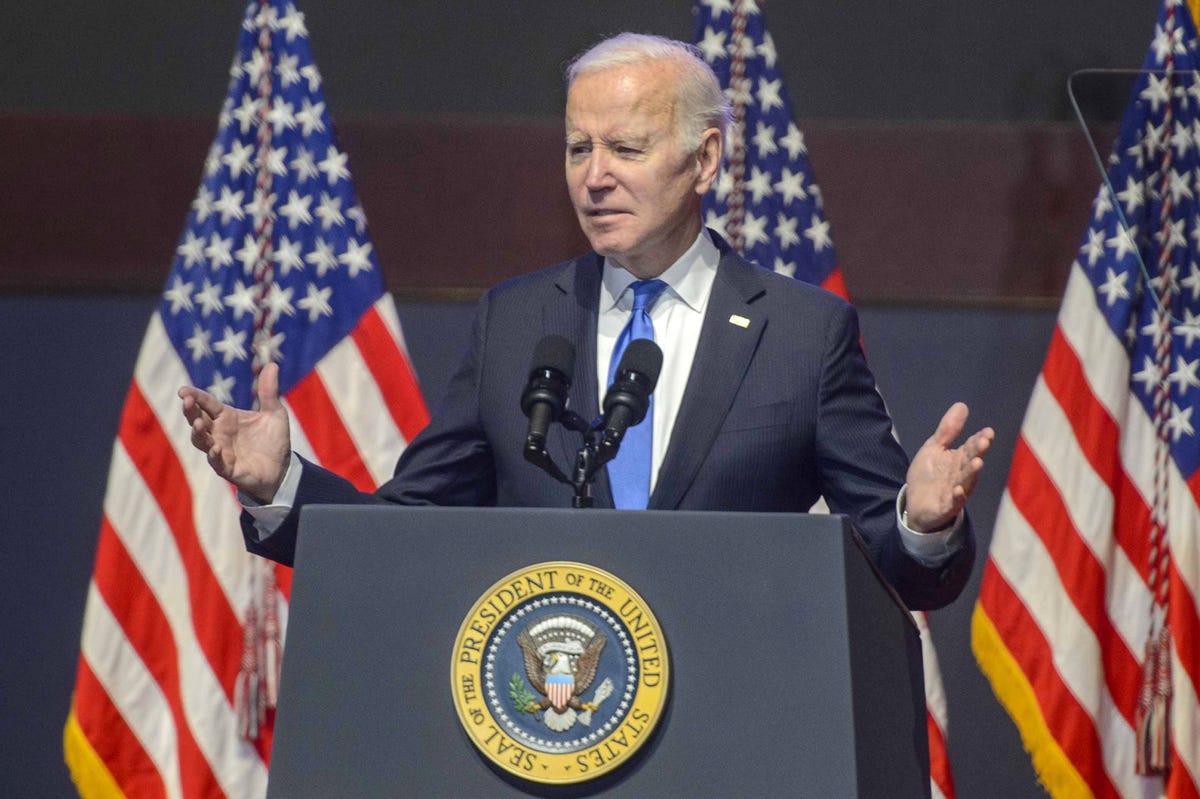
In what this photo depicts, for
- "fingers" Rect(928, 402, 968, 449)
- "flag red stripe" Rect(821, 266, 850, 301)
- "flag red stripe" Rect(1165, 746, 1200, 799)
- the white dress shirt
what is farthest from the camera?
"flag red stripe" Rect(821, 266, 850, 301)

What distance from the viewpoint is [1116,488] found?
3.66 meters

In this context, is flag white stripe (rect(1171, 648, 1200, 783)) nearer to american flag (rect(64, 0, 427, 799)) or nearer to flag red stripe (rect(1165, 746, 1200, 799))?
flag red stripe (rect(1165, 746, 1200, 799))

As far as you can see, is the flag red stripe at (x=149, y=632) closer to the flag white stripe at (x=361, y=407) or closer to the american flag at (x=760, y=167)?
the flag white stripe at (x=361, y=407)

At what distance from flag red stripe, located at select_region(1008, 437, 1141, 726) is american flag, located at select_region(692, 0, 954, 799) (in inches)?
27.5

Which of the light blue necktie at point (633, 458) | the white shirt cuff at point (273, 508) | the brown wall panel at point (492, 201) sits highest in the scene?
the brown wall panel at point (492, 201)

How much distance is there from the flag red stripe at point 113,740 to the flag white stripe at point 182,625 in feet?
0.49

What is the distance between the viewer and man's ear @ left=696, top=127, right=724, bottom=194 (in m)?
2.16

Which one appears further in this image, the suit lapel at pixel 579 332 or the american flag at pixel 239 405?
the american flag at pixel 239 405

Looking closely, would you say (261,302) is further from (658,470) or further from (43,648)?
(658,470)

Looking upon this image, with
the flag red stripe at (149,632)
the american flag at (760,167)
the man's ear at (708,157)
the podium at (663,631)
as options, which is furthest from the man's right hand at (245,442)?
the american flag at (760,167)

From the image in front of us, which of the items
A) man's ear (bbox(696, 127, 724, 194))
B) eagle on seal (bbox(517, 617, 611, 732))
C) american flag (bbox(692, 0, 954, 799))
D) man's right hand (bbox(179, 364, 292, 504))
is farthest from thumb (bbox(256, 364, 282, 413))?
american flag (bbox(692, 0, 954, 799))

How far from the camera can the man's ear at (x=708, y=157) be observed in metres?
2.16

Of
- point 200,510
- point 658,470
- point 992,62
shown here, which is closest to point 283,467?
point 658,470

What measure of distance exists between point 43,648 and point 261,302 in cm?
109
